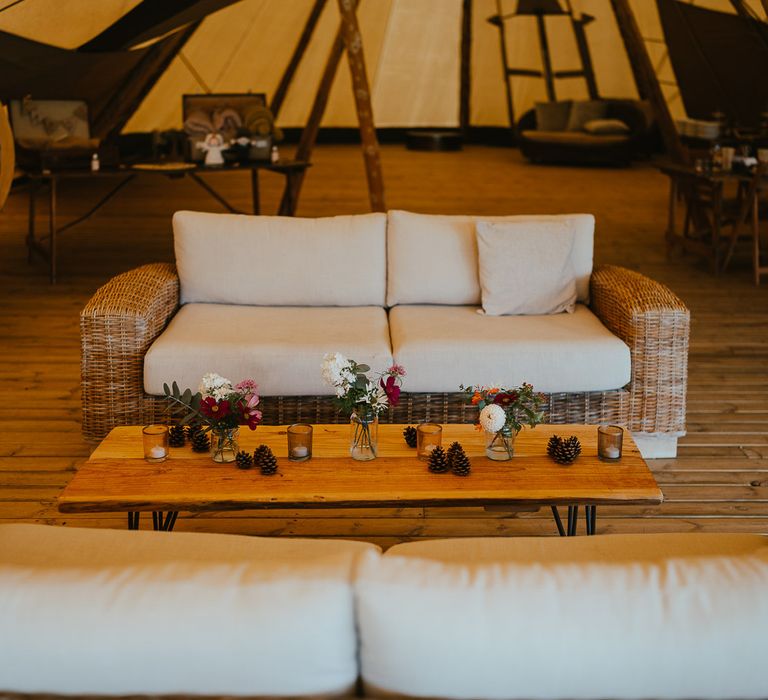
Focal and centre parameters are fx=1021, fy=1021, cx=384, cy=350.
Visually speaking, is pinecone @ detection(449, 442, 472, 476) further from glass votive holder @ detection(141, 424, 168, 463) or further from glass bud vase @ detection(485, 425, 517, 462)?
glass votive holder @ detection(141, 424, 168, 463)

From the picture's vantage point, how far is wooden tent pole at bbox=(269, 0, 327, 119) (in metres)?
9.62

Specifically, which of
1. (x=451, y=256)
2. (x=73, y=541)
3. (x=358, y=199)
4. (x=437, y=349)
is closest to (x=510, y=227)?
(x=451, y=256)

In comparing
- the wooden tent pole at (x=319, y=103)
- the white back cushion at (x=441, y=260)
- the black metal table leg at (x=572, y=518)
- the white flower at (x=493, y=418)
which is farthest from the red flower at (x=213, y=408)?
the wooden tent pole at (x=319, y=103)

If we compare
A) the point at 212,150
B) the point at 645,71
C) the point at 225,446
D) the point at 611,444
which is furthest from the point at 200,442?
the point at 645,71

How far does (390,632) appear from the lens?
1246 millimetres

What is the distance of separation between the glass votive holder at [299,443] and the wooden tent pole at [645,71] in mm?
5427

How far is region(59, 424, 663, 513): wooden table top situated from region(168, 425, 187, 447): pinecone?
31mm

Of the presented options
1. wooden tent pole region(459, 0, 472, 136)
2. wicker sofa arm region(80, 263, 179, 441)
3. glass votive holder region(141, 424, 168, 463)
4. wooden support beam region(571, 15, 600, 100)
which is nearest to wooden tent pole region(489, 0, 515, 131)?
wooden tent pole region(459, 0, 472, 136)

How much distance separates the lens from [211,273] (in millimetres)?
3861

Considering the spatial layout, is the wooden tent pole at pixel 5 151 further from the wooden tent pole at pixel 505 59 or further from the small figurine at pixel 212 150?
the wooden tent pole at pixel 505 59

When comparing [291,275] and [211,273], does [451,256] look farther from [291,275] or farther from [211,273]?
[211,273]

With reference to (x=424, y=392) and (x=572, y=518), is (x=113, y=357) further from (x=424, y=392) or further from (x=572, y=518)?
(x=572, y=518)

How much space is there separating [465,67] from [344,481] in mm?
10813

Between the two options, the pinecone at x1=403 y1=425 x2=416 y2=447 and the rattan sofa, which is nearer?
the pinecone at x1=403 y1=425 x2=416 y2=447
